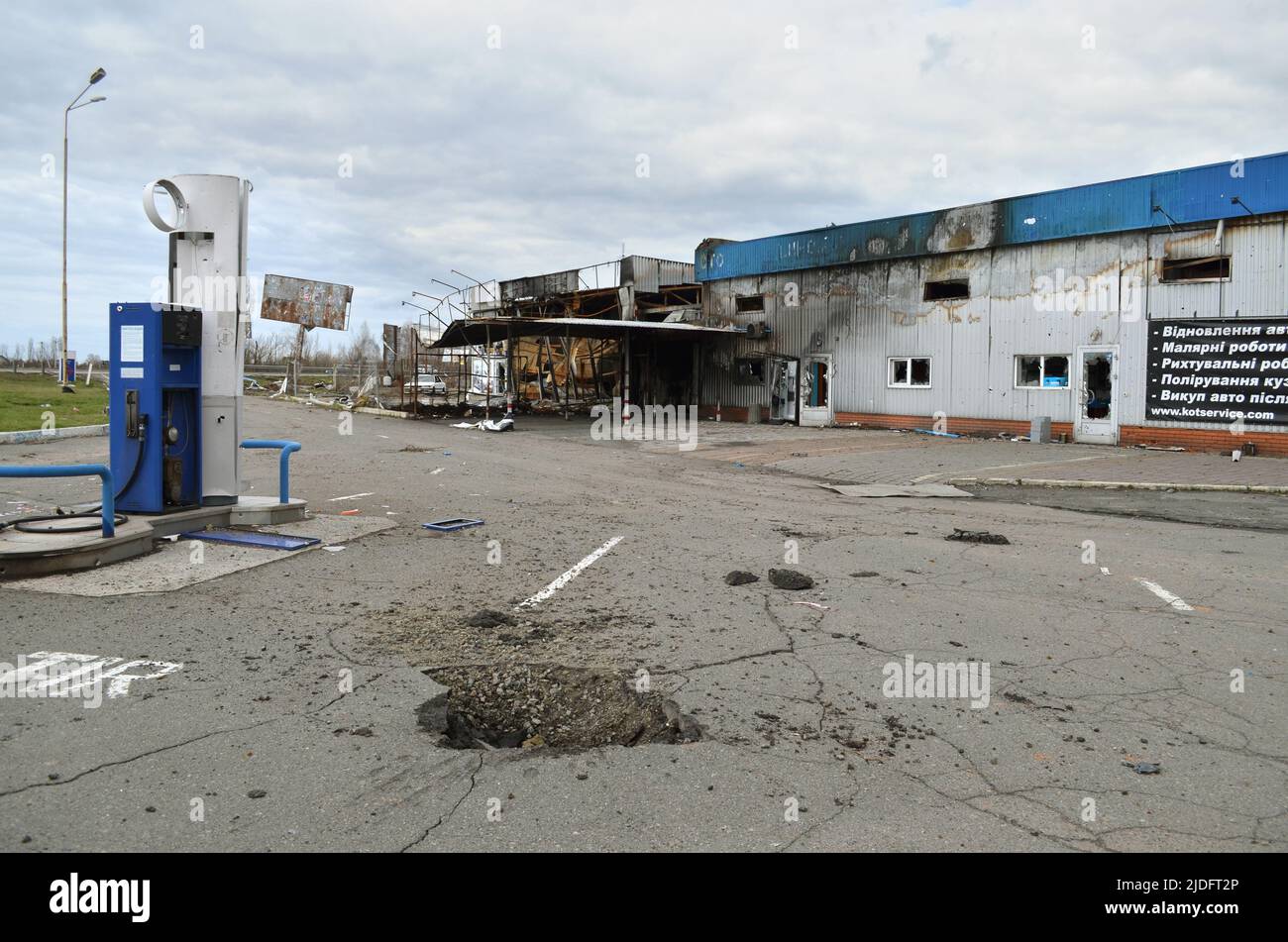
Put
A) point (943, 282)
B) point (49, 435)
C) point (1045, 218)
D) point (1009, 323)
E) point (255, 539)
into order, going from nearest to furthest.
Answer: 1. point (255, 539)
2. point (49, 435)
3. point (1045, 218)
4. point (1009, 323)
5. point (943, 282)

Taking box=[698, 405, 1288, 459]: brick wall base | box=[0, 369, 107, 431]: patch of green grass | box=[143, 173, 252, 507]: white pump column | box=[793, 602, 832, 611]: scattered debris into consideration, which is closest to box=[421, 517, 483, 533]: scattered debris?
box=[143, 173, 252, 507]: white pump column

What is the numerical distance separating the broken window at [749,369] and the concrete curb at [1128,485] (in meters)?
16.6

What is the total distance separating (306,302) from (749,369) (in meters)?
19.7

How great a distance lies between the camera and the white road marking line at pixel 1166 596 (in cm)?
712

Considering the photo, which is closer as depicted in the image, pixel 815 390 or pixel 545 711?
pixel 545 711

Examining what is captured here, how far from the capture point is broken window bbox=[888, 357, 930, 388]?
27.2 meters

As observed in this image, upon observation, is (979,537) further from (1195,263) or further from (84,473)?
(1195,263)

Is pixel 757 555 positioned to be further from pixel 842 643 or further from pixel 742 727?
pixel 742 727

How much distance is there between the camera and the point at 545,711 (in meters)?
4.90

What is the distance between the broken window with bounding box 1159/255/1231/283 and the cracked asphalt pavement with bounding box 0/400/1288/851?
42.9 feet

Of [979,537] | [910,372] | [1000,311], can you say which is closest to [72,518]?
[979,537]

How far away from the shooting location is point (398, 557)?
344 inches
